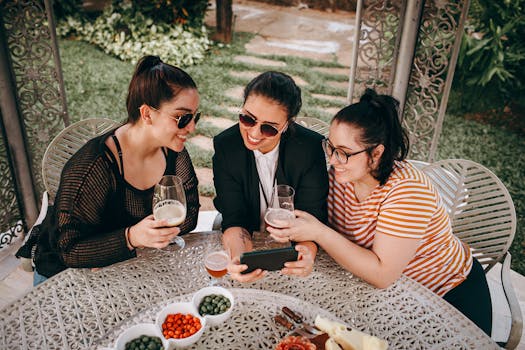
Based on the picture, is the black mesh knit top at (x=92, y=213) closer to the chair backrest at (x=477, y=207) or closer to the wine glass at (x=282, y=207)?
the wine glass at (x=282, y=207)

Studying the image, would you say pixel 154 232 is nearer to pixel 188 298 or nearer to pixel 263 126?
pixel 188 298

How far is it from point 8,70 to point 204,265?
2622 mm

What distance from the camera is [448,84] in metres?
3.84

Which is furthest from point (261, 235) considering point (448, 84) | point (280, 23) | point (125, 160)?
point (280, 23)

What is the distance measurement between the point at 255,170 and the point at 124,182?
2.50 ft

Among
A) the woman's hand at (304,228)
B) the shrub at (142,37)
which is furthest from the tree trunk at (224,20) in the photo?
the woman's hand at (304,228)

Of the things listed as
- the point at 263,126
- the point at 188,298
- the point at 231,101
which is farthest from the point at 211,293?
the point at 231,101

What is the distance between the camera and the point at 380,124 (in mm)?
2213

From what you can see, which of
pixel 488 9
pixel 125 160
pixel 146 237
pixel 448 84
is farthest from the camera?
pixel 488 9

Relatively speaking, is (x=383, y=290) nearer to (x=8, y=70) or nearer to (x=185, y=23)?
(x=8, y=70)

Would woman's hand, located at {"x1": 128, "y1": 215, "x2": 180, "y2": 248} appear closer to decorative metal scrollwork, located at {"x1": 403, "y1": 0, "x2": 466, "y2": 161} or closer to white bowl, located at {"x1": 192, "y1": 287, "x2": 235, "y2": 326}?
white bowl, located at {"x1": 192, "y1": 287, "x2": 235, "y2": 326}

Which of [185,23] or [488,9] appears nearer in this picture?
[488,9]

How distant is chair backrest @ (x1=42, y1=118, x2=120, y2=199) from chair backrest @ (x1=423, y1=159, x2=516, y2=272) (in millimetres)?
2361

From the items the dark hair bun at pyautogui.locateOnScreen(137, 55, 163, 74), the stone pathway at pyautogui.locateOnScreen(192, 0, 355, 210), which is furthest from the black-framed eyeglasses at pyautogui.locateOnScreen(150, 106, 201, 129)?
the stone pathway at pyautogui.locateOnScreen(192, 0, 355, 210)
